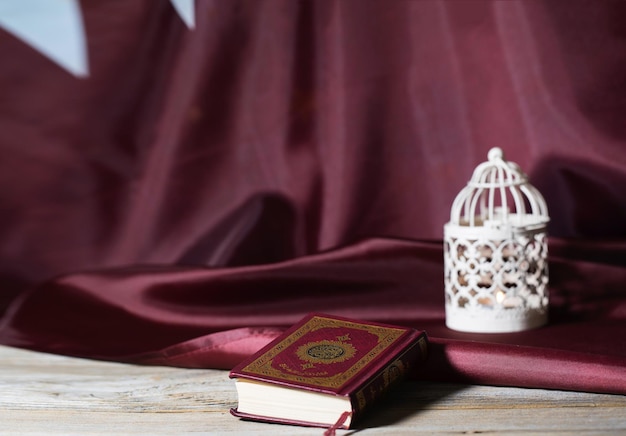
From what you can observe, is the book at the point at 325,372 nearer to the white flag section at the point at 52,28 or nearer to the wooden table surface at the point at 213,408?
the wooden table surface at the point at 213,408

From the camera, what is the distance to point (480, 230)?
4.62ft

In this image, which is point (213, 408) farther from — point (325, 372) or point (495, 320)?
point (495, 320)

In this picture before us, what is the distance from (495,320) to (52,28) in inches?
47.0

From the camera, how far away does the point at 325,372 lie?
1.12 metres

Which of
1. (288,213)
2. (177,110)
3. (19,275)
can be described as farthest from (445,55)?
(19,275)

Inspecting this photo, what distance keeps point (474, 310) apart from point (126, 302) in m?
0.71

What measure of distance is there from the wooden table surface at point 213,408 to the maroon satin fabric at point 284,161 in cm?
11

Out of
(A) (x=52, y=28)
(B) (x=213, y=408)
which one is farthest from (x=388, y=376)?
(A) (x=52, y=28)

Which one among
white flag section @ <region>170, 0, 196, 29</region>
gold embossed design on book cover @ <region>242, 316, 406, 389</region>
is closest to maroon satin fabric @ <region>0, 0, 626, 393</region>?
white flag section @ <region>170, 0, 196, 29</region>

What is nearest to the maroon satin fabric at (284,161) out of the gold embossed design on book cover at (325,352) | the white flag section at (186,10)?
the white flag section at (186,10)

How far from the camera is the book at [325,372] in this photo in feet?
3.56

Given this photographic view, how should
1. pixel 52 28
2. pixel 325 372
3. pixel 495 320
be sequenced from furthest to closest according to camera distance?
pixel 52 28
pixel 495 320
pixel 325 372

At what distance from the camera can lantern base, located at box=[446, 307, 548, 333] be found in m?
1.41

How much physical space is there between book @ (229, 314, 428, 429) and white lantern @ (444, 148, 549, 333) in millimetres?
200
